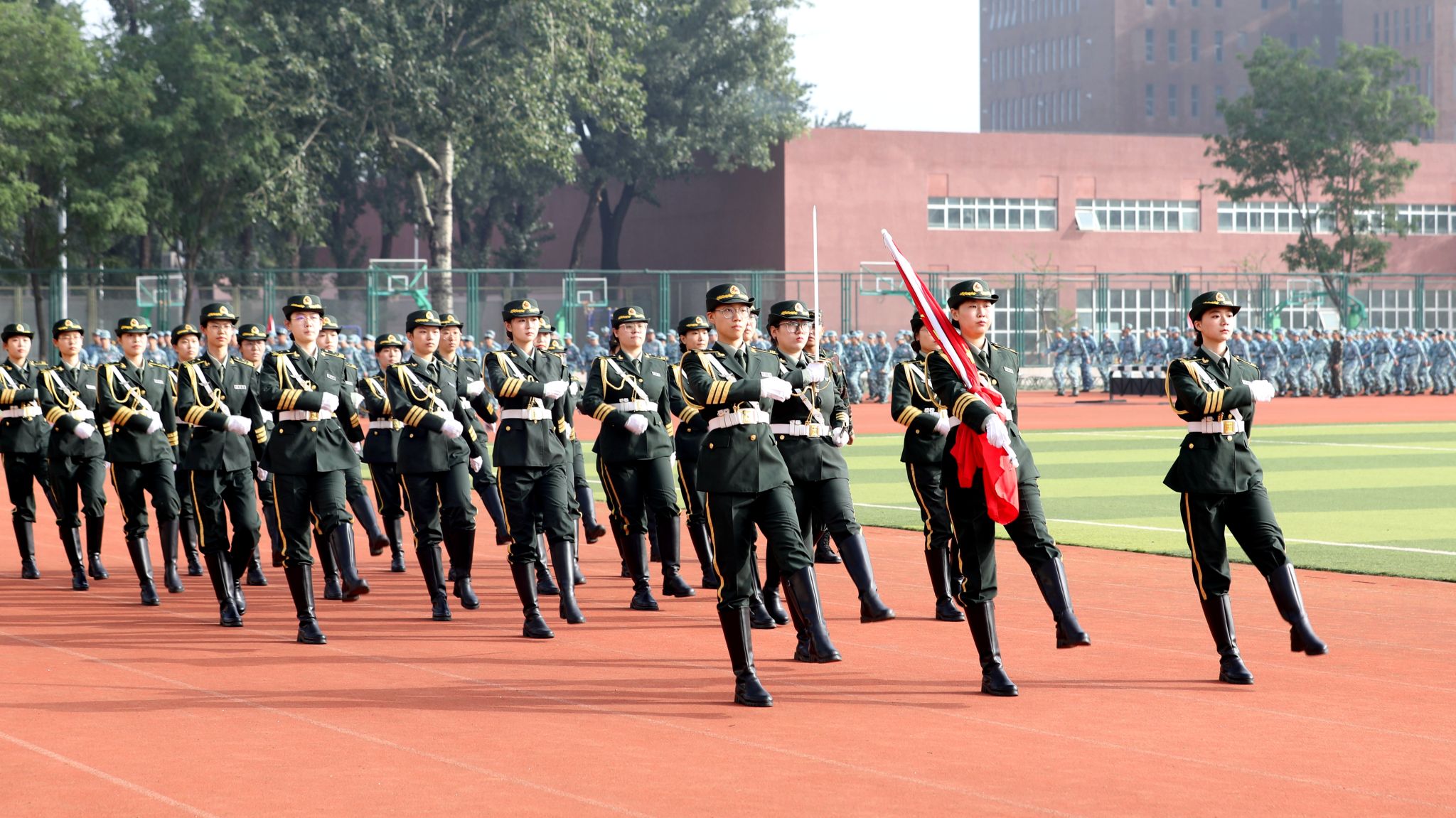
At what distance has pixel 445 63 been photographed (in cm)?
4666

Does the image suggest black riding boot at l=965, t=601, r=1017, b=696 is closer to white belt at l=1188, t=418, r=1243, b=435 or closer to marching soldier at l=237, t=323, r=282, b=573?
white belt at l=1188, t=418, r=1243, b=435

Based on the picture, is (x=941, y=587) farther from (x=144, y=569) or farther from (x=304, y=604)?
(x=144, y=569)

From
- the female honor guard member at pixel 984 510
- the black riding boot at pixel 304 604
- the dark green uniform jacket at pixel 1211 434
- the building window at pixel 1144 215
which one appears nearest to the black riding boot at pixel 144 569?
the black riding boot at pixel 304 604

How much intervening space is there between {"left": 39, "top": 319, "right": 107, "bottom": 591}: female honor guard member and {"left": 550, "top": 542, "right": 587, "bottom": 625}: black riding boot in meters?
4.00

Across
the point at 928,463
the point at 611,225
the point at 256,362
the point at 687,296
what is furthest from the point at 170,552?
the point at 611,225

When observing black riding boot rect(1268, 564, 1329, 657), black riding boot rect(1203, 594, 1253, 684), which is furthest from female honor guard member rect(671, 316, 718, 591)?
black riding boot rect(1268, 564, 1329, 657)

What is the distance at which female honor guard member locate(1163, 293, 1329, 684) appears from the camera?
863 cm

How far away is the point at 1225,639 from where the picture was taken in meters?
8.60

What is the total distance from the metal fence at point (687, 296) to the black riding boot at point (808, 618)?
92.9 feet

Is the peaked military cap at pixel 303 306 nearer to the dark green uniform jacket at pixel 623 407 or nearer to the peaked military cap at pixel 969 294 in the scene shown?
the dark green uniform jacket at pixel 623 407

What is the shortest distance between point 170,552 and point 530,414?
10.8 ft

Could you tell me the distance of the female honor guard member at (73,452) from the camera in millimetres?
12898

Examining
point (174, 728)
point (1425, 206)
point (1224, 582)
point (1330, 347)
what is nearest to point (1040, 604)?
point (1224, 582)

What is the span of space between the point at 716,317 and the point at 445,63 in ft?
130
